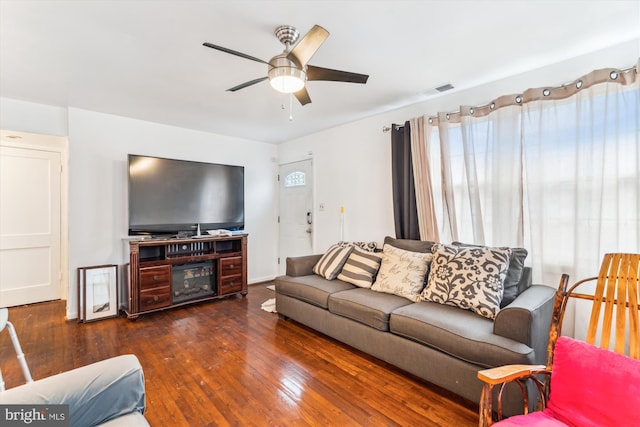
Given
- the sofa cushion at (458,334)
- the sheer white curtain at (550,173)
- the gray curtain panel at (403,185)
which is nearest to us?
the sofa cushion at (458,334)

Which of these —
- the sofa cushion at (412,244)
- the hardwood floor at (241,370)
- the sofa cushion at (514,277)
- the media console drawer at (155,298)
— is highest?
the sofa cushion at (412,244)

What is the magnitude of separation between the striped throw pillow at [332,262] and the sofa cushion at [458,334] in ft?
3.44

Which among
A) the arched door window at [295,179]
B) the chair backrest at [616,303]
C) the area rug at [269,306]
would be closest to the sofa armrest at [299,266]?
the area rug at [269,306]

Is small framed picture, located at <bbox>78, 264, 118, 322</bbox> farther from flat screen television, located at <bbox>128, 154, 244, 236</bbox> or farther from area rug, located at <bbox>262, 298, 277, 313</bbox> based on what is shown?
area rug, located at <bbox>262, 298, 277, 313</bbox>

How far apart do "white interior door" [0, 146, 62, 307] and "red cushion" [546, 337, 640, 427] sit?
5647 millimetres

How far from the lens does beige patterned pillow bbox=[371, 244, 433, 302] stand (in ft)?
8.55

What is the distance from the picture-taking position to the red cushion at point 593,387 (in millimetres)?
1105

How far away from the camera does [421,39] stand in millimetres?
2105

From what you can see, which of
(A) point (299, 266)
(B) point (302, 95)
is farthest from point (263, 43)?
(A) point (299, 266)

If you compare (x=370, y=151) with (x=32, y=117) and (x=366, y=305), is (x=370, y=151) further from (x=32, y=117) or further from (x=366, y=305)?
(x=32, y=117)

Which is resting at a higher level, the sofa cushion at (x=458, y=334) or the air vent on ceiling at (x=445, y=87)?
the air vent on ceiling at (x=445, y=87)

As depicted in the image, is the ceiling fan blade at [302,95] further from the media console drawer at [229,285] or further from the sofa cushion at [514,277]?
the media console drawer at [229,285]

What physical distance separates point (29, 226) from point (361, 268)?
4.53m

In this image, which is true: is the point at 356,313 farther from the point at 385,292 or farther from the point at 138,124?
the point at 138,124
